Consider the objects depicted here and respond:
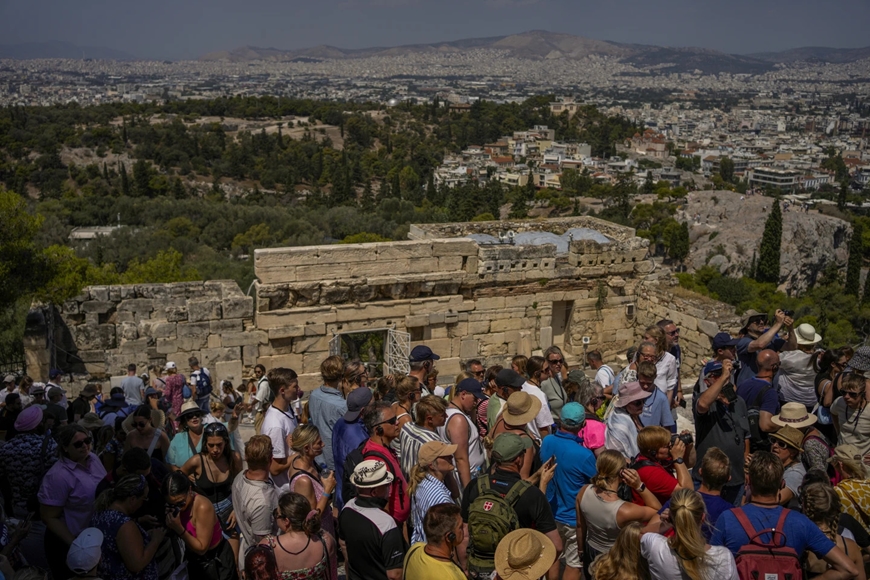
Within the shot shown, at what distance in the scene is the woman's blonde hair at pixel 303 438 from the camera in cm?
602

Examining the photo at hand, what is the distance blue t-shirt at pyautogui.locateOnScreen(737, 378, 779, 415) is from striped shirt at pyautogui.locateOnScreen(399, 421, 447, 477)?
3277 mm

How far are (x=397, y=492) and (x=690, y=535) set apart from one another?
2118 millimetres

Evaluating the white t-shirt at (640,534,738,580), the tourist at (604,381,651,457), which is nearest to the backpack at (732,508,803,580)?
the white t-shirt at (640,534,738,580)

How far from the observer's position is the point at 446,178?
10938 centimetres

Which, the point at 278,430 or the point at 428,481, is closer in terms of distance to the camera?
the point at 428,481

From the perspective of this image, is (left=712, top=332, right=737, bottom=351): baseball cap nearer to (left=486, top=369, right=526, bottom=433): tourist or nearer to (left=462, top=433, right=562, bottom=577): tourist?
(left=486, top=369, right=526, bottom=433): tourist

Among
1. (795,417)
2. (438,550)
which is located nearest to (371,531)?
(438,550)

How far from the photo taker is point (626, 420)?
670cm

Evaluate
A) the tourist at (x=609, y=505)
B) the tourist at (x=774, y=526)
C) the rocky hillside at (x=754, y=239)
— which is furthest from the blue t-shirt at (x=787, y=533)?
the rocky hillside at (x=754, y=239)

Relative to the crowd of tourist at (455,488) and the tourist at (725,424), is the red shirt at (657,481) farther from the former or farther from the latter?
the tourist at (725,424)

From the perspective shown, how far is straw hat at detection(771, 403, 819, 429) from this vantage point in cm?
661

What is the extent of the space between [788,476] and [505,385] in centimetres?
244

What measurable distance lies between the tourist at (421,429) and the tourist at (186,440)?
1.69 meters

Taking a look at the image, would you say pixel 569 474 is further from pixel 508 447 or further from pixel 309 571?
pixel 309 571
